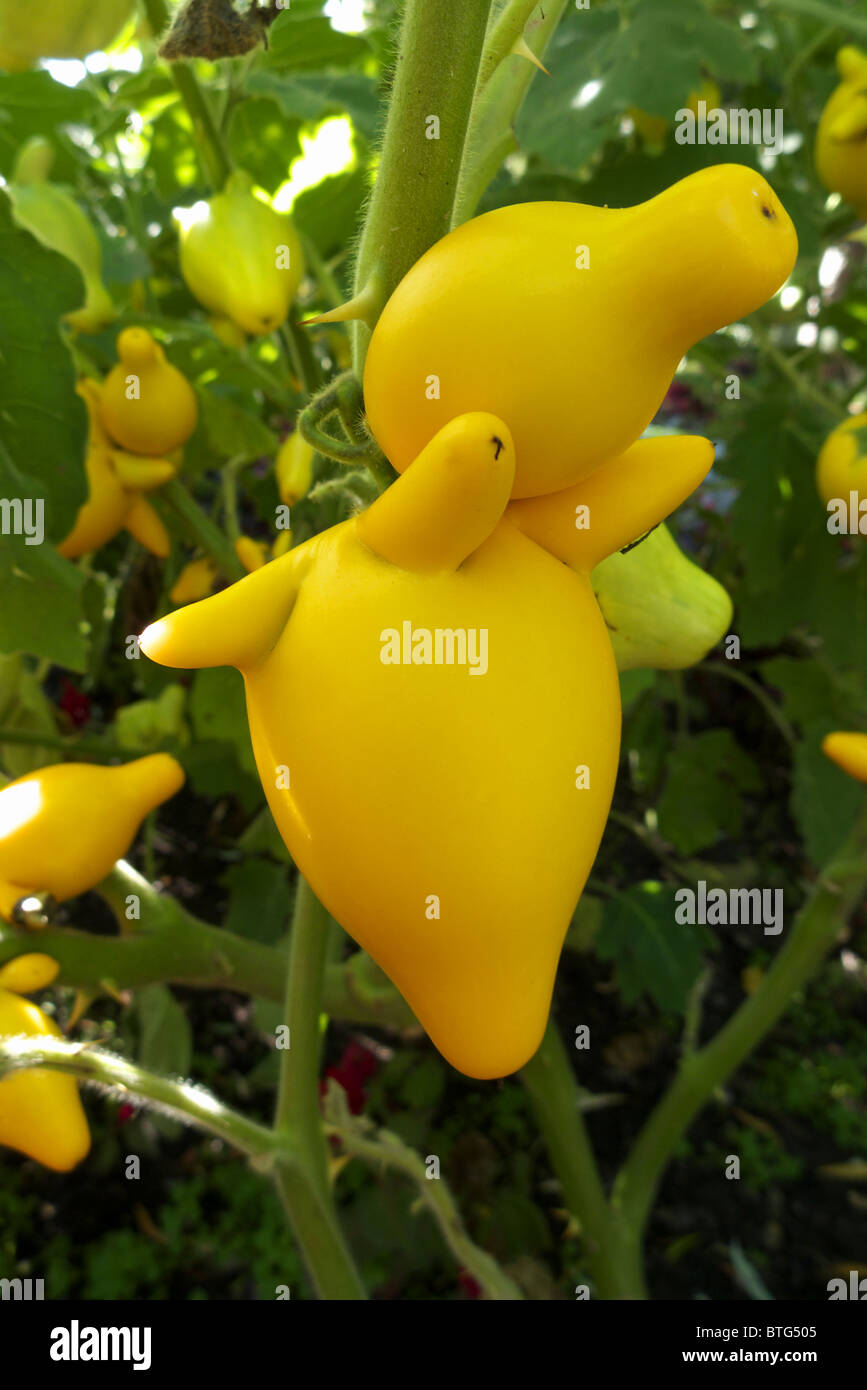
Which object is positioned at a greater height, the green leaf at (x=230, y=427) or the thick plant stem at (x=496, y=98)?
the green leaf at (x=230, y=427)

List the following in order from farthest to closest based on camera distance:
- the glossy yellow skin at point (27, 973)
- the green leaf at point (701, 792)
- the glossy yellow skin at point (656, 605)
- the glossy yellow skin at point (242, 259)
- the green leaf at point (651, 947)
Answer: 1. the green leaf at point (701, 792)
2. the green leaf at point (651, 947)
3. the glossy yellow skin at point (242, 259)
4. the glossy yellow skin at point (27, 973)
5. the glossy yellow skin at point (656, 605)

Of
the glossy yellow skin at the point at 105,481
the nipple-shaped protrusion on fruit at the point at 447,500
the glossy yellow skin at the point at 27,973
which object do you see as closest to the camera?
the nipple-shaped protrusion on fruit at the point at 447,500

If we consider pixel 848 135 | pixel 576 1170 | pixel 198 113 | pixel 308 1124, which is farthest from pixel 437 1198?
pixel 848 135

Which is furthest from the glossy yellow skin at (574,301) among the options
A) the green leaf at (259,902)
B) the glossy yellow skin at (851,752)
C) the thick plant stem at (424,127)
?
the green leaf at (259,902)

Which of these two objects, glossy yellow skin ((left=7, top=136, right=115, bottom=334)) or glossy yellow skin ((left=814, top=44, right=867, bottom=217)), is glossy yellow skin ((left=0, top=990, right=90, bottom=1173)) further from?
glossy yellow skin ((left=814, top=44, right=867, bottom=217))

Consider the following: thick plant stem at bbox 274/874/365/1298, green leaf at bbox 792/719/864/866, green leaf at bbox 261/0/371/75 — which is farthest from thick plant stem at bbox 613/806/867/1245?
green leaf at bbox 261/0/371/75

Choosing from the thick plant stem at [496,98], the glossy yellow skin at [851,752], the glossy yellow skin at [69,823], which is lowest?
the glossy yellow skin at [69,823]

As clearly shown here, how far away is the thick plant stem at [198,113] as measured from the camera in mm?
647

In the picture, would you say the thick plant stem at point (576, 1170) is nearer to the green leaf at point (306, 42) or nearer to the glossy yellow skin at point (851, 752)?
the glossy yellow skin at point (851, 752)

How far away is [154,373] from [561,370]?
0.51m

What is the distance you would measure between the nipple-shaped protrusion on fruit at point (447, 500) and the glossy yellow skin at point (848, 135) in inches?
29.9

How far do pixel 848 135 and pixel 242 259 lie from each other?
55 centimetres

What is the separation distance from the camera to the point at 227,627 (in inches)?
12.2
